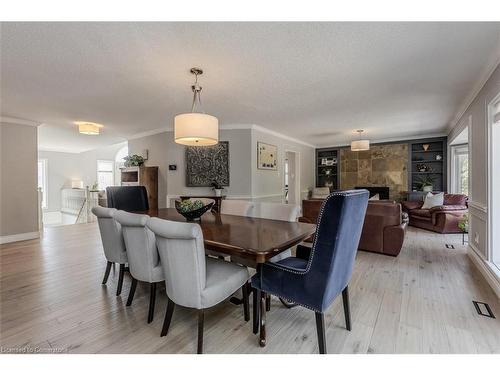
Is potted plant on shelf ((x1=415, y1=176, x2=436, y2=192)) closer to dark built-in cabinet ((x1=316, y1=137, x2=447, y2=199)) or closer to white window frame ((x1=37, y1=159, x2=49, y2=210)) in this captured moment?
dark built-in cabinet ((x1=316, y1=137, x2=447, y2=199))

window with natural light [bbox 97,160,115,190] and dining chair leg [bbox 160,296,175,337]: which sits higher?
window with natural light [bbox 97,160,115,190]

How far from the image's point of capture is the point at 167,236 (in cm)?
143

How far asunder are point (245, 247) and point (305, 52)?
1.77 meters

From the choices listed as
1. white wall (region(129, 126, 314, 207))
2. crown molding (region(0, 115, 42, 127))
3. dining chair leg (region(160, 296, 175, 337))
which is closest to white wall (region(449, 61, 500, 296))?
dining chair leg (region(160, 296, 175, 337))

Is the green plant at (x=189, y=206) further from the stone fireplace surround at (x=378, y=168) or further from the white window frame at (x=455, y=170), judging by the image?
the white window frame at (x=455, y=170)

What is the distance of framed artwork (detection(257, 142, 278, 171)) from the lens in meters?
5.20

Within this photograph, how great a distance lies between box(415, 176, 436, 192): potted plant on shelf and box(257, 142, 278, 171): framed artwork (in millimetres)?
4068

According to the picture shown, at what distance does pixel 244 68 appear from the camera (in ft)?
7.83

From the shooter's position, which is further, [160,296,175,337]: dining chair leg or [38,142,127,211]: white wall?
[38,142,127,211]: white wall

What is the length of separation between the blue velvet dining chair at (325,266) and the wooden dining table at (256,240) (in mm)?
146

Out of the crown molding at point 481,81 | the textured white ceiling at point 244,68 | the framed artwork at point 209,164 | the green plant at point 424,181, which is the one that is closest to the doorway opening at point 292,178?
the framed artwork at point 209,164

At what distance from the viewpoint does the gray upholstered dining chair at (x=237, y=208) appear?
2.71m
